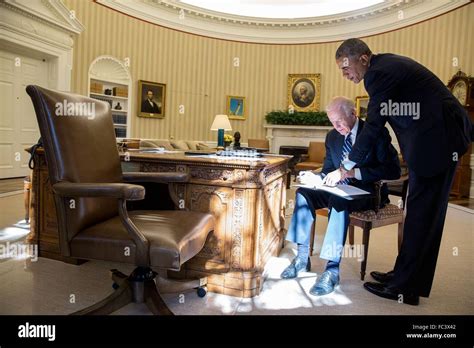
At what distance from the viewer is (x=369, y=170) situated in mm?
2797

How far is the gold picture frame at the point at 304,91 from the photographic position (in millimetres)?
10523

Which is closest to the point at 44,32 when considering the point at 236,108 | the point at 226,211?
the point at 236,108

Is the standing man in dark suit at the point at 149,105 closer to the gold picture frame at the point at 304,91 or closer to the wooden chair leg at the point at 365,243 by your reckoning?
the gold picture frame at the point at 304,91

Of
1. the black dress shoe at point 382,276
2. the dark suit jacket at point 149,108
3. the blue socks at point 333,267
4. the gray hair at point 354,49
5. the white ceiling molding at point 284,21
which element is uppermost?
the white ceiling molding at point 284,21

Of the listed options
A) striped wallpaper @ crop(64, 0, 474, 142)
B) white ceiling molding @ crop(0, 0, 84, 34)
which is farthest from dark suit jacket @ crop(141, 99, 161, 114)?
white ceiling molding @ crop(0, 0, 84, 34)

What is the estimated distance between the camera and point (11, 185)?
22.0 feet

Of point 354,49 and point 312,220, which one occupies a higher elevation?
point 354,49

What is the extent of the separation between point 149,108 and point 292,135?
408cm

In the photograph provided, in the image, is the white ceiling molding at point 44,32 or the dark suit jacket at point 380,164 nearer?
the dark suit jacket at point 380,164

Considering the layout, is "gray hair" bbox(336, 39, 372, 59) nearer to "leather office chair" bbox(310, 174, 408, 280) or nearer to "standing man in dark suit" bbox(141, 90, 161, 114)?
"leather office chair" bbox(310, 174, 408, 280)

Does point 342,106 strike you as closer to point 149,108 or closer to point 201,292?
point 201,292

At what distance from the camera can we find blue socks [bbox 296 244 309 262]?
289cm

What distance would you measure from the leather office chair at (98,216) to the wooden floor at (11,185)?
16.0 ft

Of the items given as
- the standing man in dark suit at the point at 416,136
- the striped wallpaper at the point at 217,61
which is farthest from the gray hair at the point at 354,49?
the striped wallpaper at the point at 217,61
